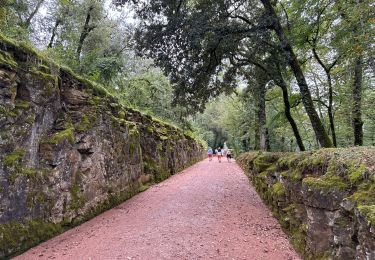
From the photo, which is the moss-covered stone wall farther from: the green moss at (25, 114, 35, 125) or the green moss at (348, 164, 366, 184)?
the green moss at (25, 114, 35, 125)

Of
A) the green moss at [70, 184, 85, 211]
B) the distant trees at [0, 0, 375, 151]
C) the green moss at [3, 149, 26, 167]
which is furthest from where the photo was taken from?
the distant trees at [0, 0, 375, 151]

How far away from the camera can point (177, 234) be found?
524cm

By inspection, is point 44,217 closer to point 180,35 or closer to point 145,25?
point 180,35

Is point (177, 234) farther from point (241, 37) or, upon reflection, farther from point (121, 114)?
point (241, 37)

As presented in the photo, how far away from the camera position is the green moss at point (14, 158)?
15.3 feet

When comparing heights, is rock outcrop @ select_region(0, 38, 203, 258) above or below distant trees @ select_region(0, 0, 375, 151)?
below

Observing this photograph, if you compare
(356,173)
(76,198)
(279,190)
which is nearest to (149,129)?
(76,198)

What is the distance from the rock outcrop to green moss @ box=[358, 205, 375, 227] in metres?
5.05

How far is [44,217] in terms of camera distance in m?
5.27

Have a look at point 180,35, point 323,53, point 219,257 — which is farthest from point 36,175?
point 323,53

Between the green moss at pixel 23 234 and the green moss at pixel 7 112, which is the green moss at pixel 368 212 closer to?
the green moss at pixel 23 234

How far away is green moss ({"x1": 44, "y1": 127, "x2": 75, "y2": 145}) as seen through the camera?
5734mm

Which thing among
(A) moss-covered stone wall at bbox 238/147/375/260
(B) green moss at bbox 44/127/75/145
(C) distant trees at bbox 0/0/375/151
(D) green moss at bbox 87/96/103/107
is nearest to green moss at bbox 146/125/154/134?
(C) distant trees at bbox 0/0/375/151

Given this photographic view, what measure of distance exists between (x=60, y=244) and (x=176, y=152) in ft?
39.2
